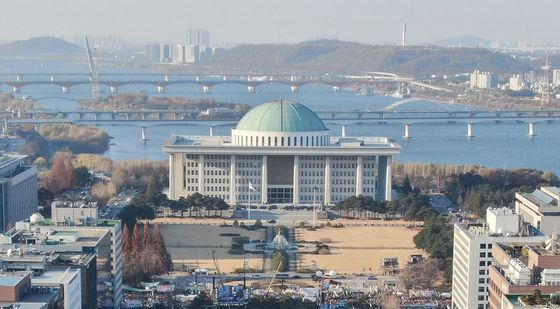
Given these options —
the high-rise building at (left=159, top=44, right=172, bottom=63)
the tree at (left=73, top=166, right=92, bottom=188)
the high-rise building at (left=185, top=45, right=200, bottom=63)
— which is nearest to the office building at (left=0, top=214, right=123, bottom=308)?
the tree at (left=73, top=166, right=92, bottom=188)

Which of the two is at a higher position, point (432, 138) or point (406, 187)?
point (406, 187)

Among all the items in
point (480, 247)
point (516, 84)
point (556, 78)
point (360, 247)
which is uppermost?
point (480, 247)

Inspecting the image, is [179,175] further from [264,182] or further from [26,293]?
[26,293]

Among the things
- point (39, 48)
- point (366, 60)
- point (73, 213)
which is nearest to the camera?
point (73, 213)

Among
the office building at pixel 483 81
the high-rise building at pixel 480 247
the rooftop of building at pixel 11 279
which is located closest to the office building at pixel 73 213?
the rooftop of building at pixel 11 279

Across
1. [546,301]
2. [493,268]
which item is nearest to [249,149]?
[493,268]

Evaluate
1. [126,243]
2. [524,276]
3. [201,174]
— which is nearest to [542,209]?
[524,276]

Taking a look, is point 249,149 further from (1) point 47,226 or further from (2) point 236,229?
(1) point 47,226
